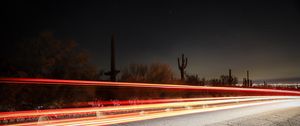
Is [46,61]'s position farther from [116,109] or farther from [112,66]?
[116,109]

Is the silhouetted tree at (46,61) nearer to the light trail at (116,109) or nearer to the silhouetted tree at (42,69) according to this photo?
the silhouetted tree at (42,69)

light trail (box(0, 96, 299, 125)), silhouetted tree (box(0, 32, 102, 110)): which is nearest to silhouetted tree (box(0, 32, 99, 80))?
silhouetted tree (box(0, 32, 102, 110))

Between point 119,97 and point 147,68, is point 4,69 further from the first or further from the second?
point 147,68

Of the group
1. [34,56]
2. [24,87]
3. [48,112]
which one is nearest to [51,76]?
[34,56]

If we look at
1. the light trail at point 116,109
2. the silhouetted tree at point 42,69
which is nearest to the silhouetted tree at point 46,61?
the silhouetted tree at point 42,69

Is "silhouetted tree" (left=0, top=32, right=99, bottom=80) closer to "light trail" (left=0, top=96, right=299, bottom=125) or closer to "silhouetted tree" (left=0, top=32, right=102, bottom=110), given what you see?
"silhouetted tree" (left=0, top=32, right=102, bottom=110)

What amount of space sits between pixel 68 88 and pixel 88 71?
4.11 m

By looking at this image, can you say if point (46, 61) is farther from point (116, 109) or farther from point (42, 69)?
point (116, 109)

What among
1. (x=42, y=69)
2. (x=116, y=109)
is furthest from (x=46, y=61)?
(x=116, y=109)

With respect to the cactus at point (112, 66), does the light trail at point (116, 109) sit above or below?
below

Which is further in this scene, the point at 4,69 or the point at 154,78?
the point at 154,78

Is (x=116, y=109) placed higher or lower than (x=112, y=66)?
lower

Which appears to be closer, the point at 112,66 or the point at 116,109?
the point at 116,109

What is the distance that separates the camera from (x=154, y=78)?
4531 centimetres
